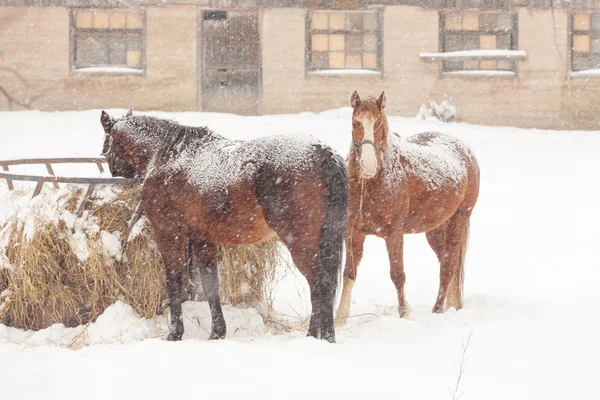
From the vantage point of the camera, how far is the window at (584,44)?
16984 mm

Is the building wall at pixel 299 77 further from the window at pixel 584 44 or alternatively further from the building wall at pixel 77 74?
the window at pixel 584 44

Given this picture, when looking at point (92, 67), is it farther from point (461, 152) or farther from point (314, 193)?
point (314, 193)

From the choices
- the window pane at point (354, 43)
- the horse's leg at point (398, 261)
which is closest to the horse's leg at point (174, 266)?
the horse's leg at point (398, 261)

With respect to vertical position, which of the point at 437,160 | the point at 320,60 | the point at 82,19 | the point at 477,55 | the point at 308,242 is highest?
the point at 82,19

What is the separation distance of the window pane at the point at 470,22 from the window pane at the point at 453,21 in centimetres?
13

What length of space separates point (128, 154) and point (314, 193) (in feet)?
4.88

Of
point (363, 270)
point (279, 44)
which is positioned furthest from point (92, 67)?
point (363, 270)

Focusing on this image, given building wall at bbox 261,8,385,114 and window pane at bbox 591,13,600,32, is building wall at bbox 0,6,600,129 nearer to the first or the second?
building wall at bbox 261,8,385,114

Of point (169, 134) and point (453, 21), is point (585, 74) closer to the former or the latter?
point (453, 21)

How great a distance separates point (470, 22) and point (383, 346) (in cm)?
1356

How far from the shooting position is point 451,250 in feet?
20.3

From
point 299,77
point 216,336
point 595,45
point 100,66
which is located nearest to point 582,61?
point 595,45

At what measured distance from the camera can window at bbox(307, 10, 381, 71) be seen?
1627 centimetres

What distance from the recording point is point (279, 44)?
15.9 meters
